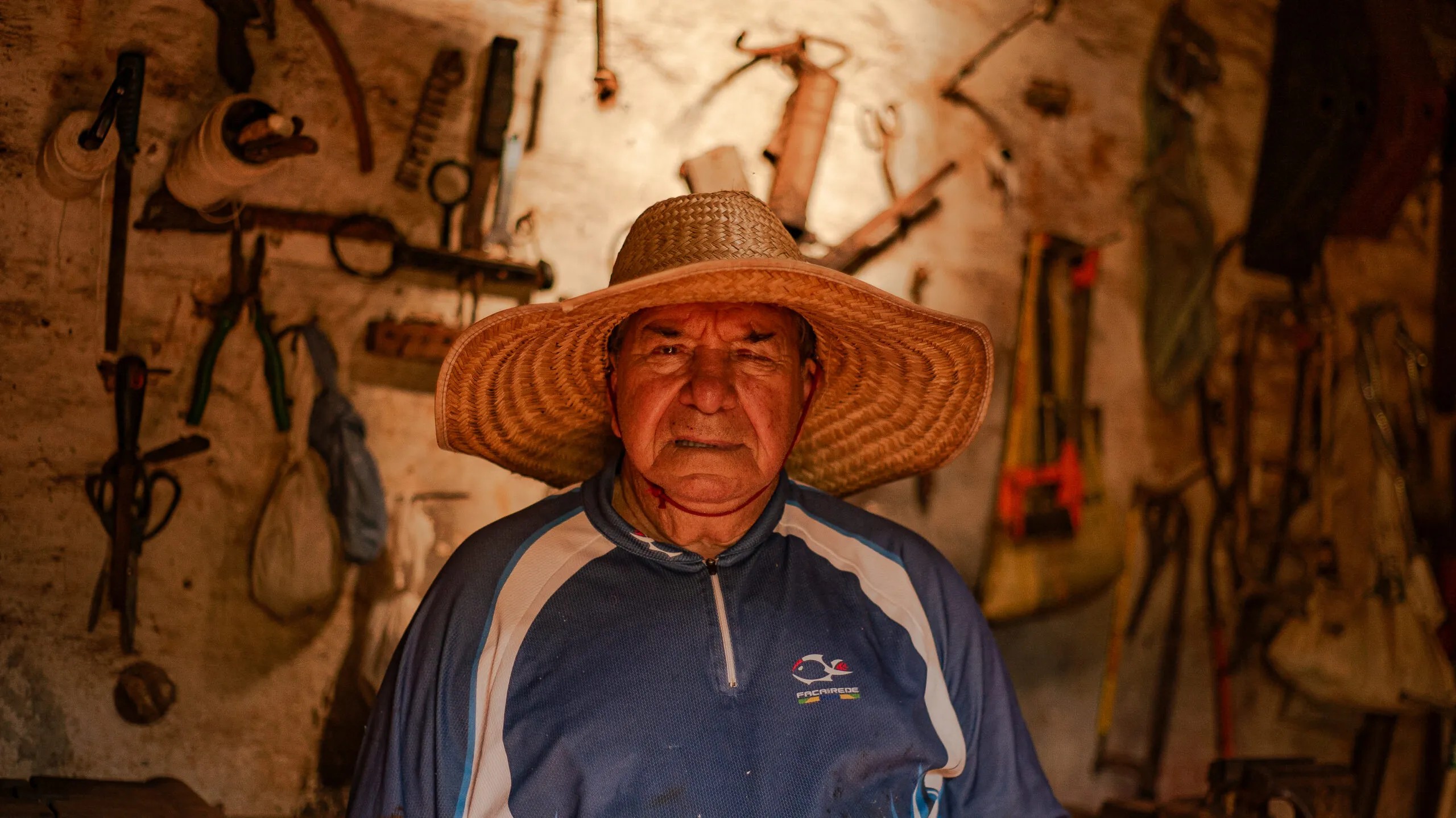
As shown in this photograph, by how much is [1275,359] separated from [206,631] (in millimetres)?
3339

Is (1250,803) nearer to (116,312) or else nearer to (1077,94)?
(1077,94)

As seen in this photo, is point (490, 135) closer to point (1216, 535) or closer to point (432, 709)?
point (432, 709)

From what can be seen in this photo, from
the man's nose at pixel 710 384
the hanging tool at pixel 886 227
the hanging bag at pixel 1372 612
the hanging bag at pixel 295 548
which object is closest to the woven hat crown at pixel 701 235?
the man's nose at pixel 710 384

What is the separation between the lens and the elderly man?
1636 mm

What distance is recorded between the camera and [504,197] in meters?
2.52

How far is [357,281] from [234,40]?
61 cm

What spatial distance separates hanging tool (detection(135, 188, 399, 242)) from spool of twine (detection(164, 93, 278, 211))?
1.3 inches

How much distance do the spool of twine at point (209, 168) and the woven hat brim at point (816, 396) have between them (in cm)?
77

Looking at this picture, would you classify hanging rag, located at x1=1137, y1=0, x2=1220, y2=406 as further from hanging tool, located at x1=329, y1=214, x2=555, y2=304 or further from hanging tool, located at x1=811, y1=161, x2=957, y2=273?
hanging tool, located at x1=329, y1=214, x2=555, y2=304

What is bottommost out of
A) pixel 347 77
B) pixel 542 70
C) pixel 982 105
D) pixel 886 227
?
pixel 886 227

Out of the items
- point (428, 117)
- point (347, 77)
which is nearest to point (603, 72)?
point (428, 117)

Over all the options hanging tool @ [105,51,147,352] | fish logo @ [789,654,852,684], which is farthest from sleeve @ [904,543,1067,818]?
hanging tool @ [105,51,147,352]

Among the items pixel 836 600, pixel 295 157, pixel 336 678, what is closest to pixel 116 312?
pixel 295 157

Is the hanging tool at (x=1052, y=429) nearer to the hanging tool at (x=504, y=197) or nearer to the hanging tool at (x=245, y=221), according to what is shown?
the hanging tool at (x=504, y=197)
